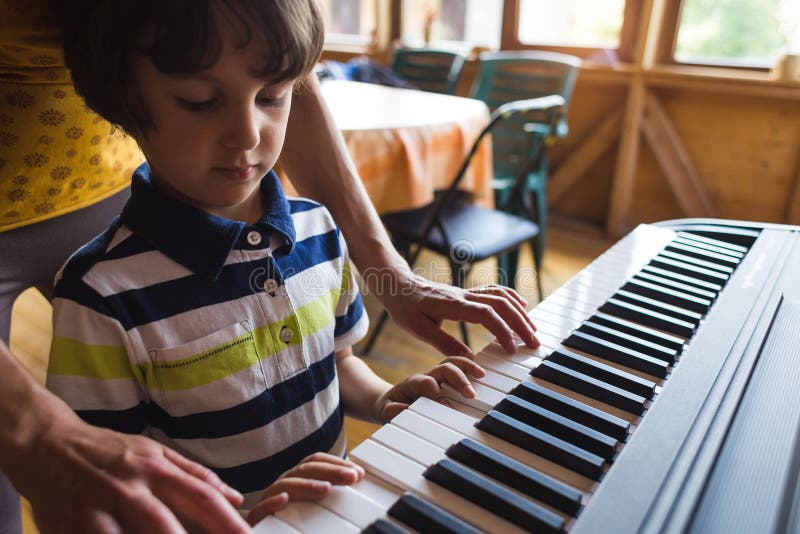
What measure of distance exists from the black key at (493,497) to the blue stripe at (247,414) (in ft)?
1.01

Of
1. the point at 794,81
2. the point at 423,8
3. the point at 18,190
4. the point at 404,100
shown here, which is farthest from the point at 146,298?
the point at 423,8

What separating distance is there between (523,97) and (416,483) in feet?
10.5

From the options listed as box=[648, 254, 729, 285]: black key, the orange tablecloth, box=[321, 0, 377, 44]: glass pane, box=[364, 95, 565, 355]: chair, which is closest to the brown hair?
box=[648, 254, 729, 285]: black key

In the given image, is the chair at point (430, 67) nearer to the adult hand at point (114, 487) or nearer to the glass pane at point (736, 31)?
the glass pane at point (736, 31)

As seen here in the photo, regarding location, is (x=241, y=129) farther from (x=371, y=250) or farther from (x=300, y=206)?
(x=371, y=250)

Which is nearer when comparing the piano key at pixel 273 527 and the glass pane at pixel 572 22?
the piano key at pixel 273 527

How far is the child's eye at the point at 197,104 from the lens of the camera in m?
0.64

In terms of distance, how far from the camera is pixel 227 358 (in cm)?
74

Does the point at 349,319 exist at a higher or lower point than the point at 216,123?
lower

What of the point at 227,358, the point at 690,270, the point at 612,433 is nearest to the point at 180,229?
the point at 227,358

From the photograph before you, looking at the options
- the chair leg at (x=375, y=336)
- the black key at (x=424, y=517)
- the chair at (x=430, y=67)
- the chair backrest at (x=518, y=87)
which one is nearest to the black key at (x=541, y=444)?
the black key at (x=424, y=517)

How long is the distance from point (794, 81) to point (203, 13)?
11.3ft

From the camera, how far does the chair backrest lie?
10.3 feet

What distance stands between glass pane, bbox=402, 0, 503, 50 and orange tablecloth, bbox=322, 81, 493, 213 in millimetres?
1833
